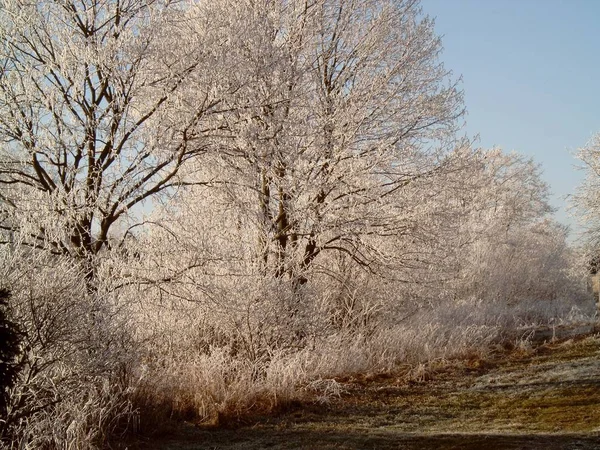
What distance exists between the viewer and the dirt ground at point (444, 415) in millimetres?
5750

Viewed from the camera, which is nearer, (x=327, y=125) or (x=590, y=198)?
(x=327, y=125)

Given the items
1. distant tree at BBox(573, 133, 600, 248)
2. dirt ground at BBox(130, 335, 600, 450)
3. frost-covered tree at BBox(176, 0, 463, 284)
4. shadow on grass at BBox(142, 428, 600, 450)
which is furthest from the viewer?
distant tree at BBox(573, 133, 600, 248)

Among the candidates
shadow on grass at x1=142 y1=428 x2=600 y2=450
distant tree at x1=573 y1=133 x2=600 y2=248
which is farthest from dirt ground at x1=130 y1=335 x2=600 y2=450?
distant tree at x1=573 y1=133 x2=600 y2=248

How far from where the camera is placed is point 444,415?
711 cm

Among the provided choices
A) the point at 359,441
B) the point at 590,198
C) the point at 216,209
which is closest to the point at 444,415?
the point at 359,441

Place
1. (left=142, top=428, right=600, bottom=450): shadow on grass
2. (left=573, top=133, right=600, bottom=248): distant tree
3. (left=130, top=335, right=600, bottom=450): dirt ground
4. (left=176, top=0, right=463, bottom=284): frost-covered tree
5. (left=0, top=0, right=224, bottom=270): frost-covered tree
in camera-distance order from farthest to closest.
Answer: (left=573, top=133, right=600, bottom=248): distant tree → (left=176, top=0, right=463, bottom=284): frost-covered tree → (left=0, top=0, right=224, bottom=270): frost-covered tree → (left=130, top=335, right=600, bottom=450): dirt ground → (left=142, top=428, right=600, bottom=450): shadow on grass

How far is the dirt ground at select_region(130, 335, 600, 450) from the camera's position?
18.9ft

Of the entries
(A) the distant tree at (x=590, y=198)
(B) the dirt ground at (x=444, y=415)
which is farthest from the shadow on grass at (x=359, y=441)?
(A) the distant tree at (x=590, y=198)

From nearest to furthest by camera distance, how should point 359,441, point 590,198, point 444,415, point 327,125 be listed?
point 359,441, point 444,415, point 327,125, point 590,198

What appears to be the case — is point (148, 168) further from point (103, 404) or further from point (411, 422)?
point (411, 422)

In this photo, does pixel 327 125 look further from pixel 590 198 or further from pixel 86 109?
pixel 590 198

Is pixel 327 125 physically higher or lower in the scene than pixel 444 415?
higher

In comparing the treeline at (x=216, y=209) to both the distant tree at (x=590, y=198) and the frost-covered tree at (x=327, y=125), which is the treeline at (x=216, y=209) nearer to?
the frost-covered tree at (x=327, y=125)

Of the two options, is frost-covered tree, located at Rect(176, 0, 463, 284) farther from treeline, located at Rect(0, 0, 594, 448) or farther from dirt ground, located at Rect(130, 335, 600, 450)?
dirt ground, located at Rect(130, 335, 600, 450)
